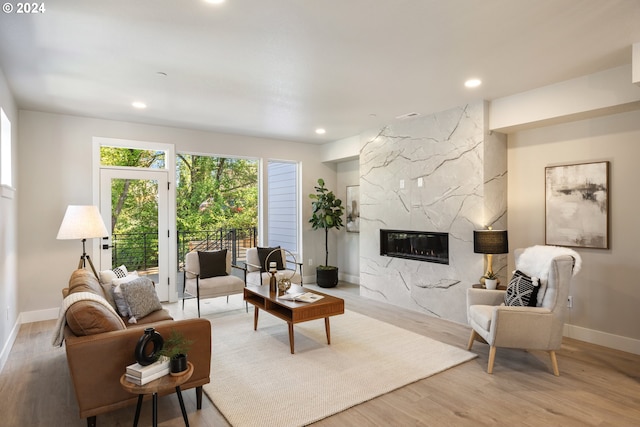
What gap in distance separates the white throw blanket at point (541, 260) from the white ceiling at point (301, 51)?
65.9 inches

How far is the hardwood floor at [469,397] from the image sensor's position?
238 cm

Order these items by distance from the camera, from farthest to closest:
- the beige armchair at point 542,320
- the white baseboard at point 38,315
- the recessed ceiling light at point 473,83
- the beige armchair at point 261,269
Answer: the beige armchair at point 261,269 < the white baseboard at point 38,315 < the recessed ceiling light at point 473,83 < the beige armchair at point 542,320

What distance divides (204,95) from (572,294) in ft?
15.2

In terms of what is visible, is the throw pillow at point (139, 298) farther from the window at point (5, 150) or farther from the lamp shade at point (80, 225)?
the window at point (5, 150)

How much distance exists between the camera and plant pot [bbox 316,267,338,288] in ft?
21.5

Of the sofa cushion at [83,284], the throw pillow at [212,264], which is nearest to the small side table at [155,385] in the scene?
the sofa cushion at [83,284]

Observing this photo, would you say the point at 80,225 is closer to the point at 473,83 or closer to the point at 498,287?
the point at 473,83

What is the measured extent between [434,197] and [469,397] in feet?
8.87

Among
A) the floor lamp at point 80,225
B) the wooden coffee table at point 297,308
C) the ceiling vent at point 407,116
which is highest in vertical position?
the ceiling vent at point 407,116

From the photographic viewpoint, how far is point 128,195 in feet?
17.3

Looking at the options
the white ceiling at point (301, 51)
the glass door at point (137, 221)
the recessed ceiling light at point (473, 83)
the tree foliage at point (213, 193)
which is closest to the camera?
the white ceiling at point (301, 51)

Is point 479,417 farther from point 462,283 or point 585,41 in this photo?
point 585,41

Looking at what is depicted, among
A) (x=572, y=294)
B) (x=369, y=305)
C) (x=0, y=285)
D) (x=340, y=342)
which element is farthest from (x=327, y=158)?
(x=0, y=285)

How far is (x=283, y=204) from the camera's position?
722 cm
